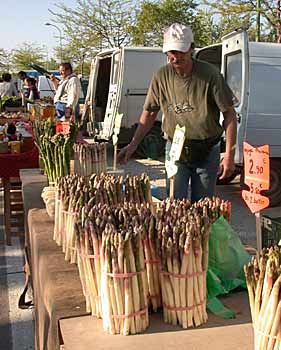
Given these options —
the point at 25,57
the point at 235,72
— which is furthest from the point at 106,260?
the point at 25,57

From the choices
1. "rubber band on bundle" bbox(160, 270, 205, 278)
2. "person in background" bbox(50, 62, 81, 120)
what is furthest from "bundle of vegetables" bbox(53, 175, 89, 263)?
"person in background" bbox(50, 62, 81, 120)

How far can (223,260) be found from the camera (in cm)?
196

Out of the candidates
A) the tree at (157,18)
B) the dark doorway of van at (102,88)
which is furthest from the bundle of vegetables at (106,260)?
the tree at (157,18)

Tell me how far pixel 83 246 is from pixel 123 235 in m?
0.22

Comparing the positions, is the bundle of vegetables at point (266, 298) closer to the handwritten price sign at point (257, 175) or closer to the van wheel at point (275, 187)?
the handwritten price sign at point (257, 175)

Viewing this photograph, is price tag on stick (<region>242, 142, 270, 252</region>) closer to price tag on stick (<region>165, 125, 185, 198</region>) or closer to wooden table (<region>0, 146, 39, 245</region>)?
price tag on stick (<region>165, 125, 185, 198</region>)

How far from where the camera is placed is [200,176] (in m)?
3.37

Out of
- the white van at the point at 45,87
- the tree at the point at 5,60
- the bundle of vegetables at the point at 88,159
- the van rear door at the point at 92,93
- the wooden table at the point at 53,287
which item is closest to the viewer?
the wooden table at the point at 53,287

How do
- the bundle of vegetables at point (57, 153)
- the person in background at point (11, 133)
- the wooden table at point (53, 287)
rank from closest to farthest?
the wooden table at point (53, 287), the bundle of vegetables at point (57, 153), the person in background at point (11, 133)

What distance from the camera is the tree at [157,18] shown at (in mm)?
25328

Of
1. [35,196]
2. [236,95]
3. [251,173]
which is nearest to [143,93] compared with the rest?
[236,95]

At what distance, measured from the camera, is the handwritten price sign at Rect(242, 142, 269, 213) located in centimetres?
211

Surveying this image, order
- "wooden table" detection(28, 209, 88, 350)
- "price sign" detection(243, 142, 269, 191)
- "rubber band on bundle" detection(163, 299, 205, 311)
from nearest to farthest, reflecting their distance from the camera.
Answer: "rubber band on bundle" detection(163, 299, 205, 311) → "wooden table" detection(28, 209, 88, 350) → "price sign" detection(243, 142, 269, 191)

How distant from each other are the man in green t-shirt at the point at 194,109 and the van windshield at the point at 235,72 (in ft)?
10.3
